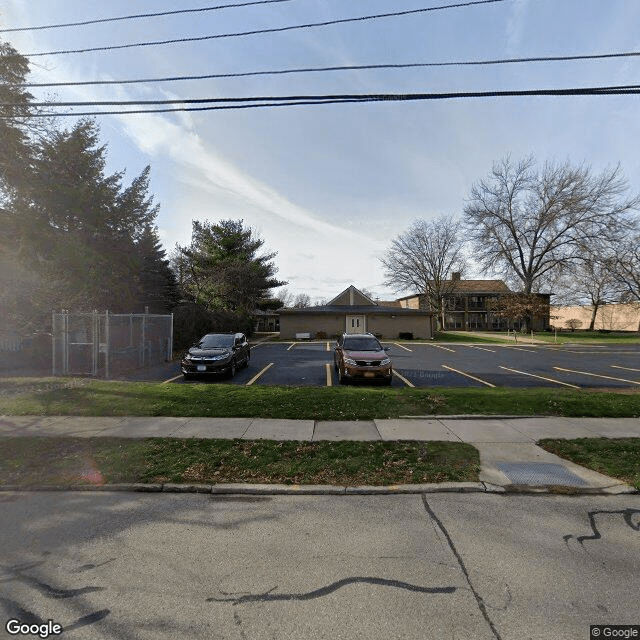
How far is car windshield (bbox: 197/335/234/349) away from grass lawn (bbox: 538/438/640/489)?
33.1 ft

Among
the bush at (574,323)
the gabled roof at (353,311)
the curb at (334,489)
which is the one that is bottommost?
the curb at (334,489)

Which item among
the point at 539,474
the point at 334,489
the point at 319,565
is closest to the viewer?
the point at 319,565

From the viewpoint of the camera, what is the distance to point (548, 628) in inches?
93.5

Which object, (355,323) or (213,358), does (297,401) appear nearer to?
(213,358)

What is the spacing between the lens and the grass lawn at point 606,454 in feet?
15.9

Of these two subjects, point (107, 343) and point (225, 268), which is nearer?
point (107, 343)

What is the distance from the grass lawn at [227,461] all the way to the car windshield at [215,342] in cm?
691

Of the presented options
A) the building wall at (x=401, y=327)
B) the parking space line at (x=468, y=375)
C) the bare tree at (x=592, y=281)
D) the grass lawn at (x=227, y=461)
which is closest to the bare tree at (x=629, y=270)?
the bare tree at (x=592, y=281)

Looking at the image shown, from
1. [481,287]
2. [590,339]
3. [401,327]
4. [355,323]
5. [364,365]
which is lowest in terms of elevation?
[590,339]

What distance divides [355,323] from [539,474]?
31.1m

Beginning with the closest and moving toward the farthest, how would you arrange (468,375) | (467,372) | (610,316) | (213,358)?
(213,358) → (468,375) → (467,372) → (610,316)

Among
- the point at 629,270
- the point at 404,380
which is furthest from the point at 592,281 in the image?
the point at 404,380

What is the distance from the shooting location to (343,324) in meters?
35.6

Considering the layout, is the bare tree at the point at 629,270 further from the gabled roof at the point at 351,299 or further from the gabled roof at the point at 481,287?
the gabled roof at the point at 351,299
